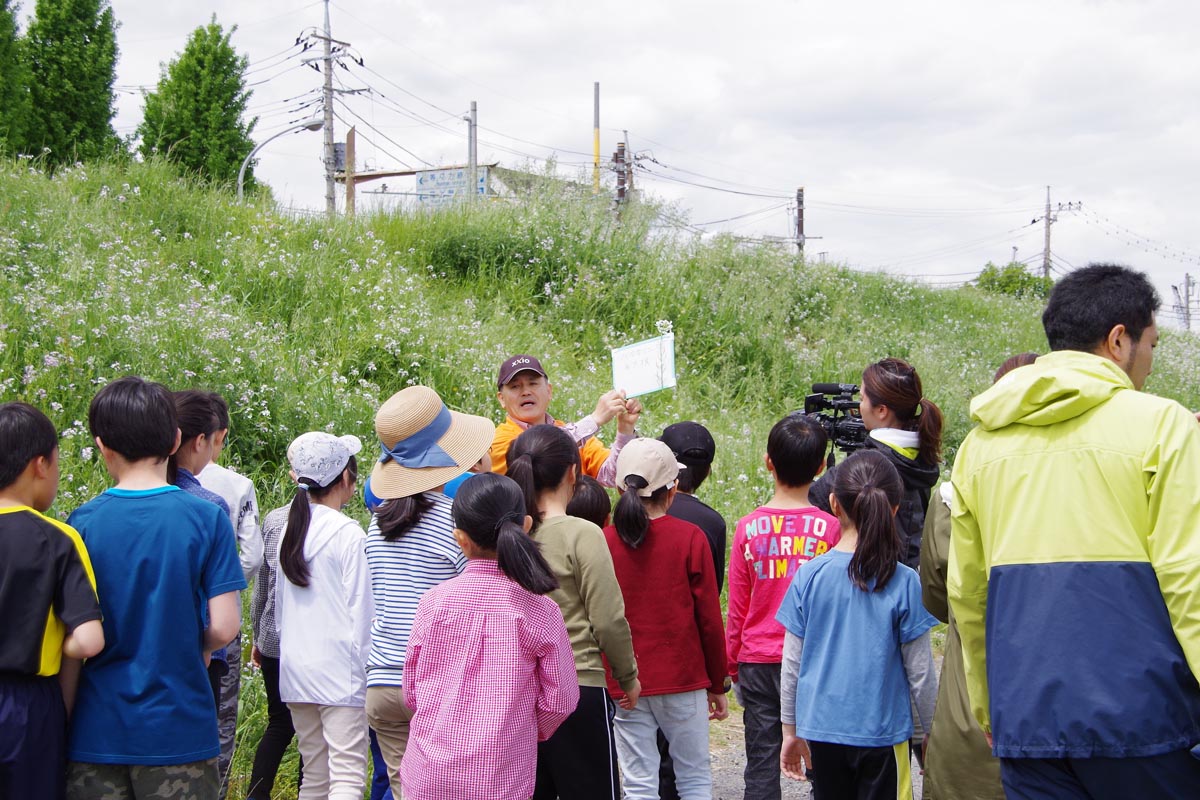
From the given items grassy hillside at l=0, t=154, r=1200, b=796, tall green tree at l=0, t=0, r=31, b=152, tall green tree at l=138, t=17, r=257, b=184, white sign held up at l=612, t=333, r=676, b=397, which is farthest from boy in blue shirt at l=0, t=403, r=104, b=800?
tall green tree at l=138, t=17, r=257, b=184

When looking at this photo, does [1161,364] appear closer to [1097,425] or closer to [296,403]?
[296,403]

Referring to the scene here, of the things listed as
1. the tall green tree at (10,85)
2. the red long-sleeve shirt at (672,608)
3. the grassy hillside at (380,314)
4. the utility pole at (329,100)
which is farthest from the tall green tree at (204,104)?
the red long-sleeve shirt at (672,608)

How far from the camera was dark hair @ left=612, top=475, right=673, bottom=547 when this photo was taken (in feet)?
11.6

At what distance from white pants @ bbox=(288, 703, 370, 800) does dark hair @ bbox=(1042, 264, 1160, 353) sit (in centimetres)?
264

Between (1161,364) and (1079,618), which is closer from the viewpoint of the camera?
(1079,618)

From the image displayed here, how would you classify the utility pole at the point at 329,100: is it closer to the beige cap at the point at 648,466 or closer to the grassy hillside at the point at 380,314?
the grassy hillside at the point at 380,314

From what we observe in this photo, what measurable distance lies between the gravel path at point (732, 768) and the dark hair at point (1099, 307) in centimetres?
296

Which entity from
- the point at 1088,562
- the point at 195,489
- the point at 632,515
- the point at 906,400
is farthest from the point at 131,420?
the point at 906,400

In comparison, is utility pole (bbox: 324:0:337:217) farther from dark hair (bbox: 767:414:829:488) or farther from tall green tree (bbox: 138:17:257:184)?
dark hair (bbox: 767:414:829:488)

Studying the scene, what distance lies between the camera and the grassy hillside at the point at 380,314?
21.4 ft

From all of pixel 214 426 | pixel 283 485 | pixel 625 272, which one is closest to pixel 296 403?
pixel 283 485

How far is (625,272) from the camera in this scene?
11.8m

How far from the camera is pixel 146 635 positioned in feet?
8.88

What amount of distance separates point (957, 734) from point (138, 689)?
2.25m
